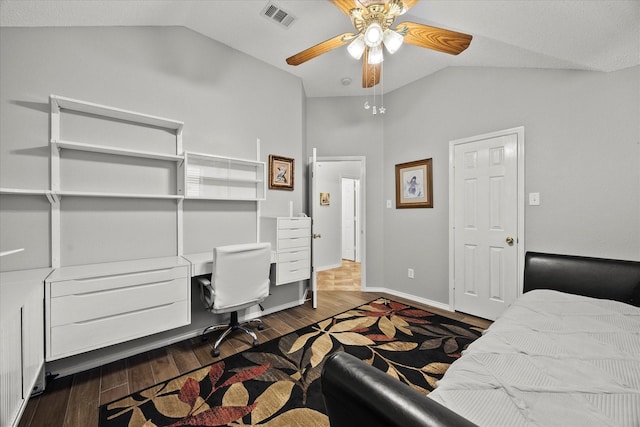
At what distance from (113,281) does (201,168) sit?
1278 millimetres

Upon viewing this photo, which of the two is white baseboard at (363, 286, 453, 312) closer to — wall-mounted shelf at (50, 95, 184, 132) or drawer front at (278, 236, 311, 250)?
drawer front at (278, 236, 311, 250)

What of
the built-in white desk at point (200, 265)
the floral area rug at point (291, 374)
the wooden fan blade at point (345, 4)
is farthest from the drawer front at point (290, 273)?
the wooden fan blade at point (345, 4)

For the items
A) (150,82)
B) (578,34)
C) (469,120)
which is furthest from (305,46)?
(578,34)

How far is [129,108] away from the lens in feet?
7.14

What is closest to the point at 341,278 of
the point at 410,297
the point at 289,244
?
the point at 410,297

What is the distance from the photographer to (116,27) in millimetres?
2111

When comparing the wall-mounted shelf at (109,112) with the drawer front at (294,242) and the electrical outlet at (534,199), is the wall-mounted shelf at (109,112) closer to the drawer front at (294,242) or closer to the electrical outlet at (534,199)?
the drawer front at (294,242)

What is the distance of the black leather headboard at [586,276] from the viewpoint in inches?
70.4

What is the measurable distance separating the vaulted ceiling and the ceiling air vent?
0.11 feet

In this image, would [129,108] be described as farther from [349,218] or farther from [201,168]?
[349,218]

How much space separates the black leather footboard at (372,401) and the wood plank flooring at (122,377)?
1657mm

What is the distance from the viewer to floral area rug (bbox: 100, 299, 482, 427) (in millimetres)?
1479

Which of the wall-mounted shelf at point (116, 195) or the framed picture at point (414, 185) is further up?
the framed picture at point (414, 185)

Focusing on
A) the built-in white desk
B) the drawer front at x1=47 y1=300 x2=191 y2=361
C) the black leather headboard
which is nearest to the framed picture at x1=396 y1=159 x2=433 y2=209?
the black leather headboard
